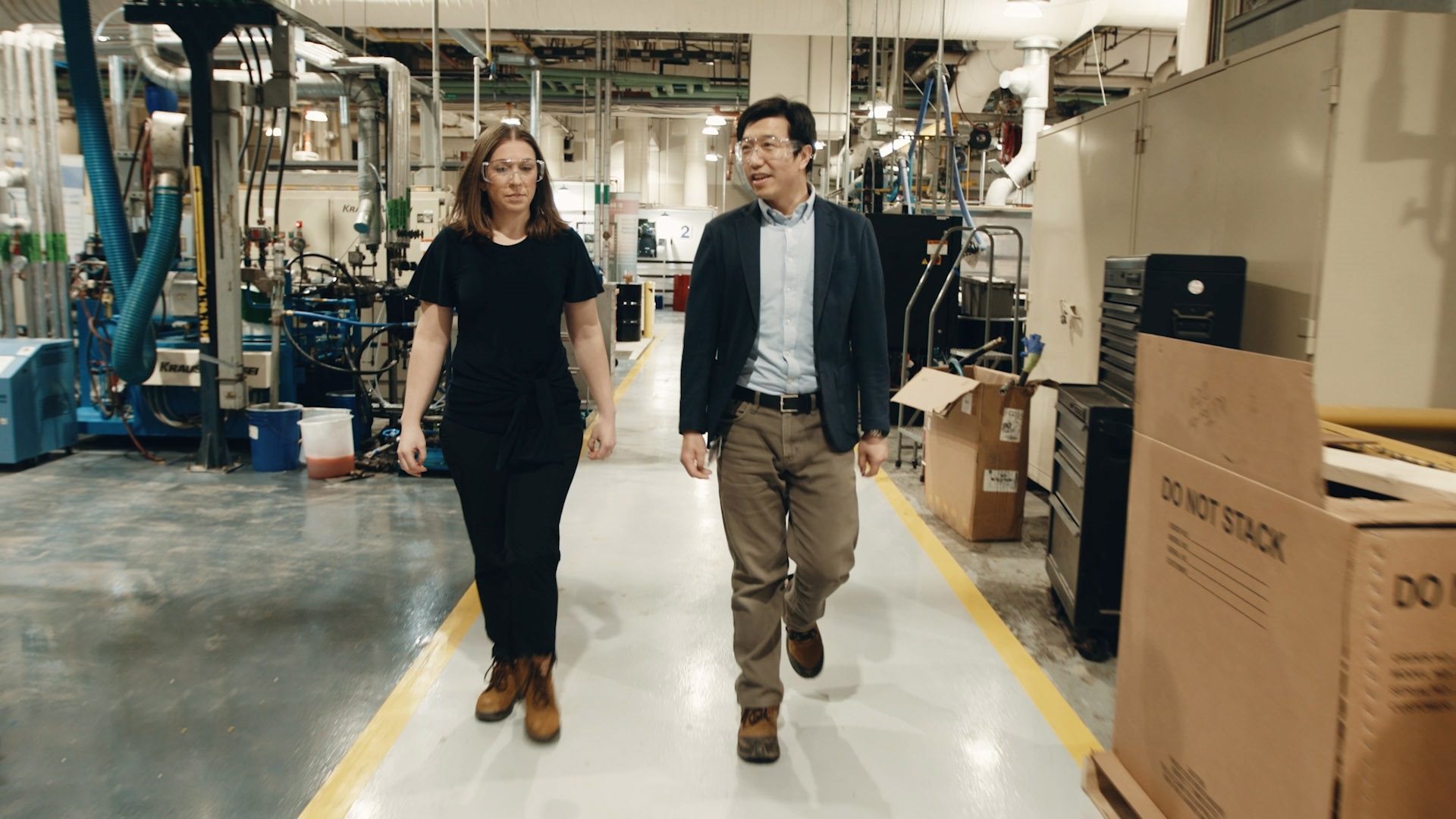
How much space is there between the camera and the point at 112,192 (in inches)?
214

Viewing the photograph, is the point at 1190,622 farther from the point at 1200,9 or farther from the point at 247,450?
the point at 247,450

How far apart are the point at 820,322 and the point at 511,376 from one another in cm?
82

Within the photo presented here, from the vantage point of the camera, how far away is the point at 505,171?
2.44m

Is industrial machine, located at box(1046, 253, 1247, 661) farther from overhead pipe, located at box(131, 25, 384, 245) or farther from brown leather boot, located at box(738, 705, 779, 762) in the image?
overhead pipe, located at box(131, 25, 384, 245)

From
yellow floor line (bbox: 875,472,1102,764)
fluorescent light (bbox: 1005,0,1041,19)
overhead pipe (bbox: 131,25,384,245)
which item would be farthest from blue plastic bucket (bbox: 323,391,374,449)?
fluorescent light (bbox: 1005,0,1041,19)

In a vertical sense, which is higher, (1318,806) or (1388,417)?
(1388,417)

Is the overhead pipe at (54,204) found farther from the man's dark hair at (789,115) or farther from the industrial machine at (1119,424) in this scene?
the industrial machine at (1119,424)

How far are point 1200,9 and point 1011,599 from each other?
3.21 metres

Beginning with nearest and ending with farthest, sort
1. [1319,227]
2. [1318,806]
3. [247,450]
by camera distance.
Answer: [1318,806]
[1319,227]
[247,450]

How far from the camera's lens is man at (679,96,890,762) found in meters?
2.45

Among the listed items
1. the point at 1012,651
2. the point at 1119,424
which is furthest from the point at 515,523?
the point at 1119,424

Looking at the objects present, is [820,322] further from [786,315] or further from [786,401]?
[786,401]

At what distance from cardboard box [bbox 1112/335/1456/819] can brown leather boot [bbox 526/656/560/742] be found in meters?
1.64

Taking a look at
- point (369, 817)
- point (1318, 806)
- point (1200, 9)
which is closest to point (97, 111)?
point (369, 817)
